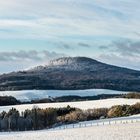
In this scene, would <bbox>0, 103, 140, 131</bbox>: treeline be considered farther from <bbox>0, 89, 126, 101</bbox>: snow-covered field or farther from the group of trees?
<bbox>0, 89, 126, 101</bbox>: snow-covered field

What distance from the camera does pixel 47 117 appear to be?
231 ft

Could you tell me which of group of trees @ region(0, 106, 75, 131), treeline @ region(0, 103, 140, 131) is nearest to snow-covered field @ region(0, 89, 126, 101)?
treeline @ region(0, 103, 140, 131)

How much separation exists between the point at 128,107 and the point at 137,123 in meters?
20.4

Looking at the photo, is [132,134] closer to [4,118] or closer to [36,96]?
[4,118]

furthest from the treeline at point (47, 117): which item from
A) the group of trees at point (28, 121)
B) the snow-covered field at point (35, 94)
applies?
the snow-covered field at point (35, 94)

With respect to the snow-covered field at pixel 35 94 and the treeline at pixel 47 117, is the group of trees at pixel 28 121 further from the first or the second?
the snow-covered field at pixel 35 94

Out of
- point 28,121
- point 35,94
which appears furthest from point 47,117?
point 35,94

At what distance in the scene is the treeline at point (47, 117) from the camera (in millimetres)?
67244

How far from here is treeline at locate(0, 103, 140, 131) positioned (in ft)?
221

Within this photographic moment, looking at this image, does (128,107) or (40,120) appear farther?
(128,107)

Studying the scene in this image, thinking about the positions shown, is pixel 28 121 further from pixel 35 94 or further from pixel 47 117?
pixel 35 94

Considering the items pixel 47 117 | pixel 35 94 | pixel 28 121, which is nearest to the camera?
pixel 28 121

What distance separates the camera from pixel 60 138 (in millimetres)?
44219

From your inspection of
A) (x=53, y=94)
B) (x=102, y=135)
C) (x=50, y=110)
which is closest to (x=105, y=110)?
(x=50, y=110)
